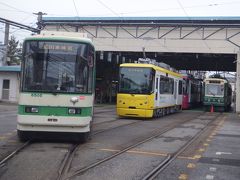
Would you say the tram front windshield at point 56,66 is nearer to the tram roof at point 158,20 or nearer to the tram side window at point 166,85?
the tram side window at point 166,85

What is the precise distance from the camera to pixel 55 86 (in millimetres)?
13031

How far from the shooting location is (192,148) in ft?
44.0

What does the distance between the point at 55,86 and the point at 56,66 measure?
0.59 meters

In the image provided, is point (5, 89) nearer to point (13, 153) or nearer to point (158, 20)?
point (158, 20)

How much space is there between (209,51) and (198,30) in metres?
2.04

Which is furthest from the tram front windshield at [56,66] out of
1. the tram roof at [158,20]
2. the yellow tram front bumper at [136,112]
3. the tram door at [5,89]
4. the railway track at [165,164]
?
the tram door at [5,89]

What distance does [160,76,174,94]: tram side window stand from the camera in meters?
27.5

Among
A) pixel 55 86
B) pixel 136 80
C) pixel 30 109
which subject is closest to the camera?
pixel 30 109

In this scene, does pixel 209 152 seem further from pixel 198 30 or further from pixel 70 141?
pixel 198 30

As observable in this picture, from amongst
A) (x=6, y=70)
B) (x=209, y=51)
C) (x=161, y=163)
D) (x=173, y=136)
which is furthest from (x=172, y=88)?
(x=161, y=163)

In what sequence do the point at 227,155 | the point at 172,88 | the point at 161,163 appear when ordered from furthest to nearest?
the point at 172,88 < the point at 227,155 < the point at 161,163

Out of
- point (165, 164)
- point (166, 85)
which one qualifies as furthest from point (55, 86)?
point (166, 85)

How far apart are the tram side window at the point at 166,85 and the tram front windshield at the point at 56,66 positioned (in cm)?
1443

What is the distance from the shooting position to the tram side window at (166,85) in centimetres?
2754
